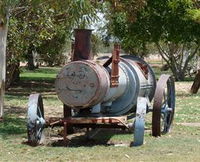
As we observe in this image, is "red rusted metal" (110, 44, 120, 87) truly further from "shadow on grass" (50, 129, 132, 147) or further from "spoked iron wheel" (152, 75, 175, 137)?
"shadow on grass" (50, 129, 132, 147)

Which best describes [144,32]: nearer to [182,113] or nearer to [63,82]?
[182,113]

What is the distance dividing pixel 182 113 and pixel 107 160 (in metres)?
7.61

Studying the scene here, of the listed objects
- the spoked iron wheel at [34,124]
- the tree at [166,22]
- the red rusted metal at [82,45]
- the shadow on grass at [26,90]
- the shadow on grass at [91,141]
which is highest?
the tree at [166,22]

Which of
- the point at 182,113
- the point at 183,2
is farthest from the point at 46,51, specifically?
the point at 182,113

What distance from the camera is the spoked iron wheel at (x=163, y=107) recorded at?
33.8 ft

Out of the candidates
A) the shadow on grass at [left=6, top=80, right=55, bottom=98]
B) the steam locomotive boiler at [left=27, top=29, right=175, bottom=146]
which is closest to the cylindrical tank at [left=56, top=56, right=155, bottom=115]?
the steam locomotive boiler at [left=27, top=29, right=175, bottom=146]

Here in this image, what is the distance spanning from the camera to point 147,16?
23172 mm

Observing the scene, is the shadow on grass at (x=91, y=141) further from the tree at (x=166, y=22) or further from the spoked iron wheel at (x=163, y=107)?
the tree at (x=166, y=22)

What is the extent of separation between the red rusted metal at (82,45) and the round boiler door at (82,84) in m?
0.27

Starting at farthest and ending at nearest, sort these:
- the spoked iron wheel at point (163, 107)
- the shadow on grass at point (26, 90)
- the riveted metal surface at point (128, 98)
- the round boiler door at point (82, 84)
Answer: the shadow on grass at point (26, 90), the riveted metal surface at point (128, 98), the spoked iron wheel at point (163, 107), the round boiler door at point (82, 84)

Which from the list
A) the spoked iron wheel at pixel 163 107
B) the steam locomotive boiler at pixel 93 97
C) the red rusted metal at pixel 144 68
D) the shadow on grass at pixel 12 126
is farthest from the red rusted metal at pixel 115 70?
the shadow on grass at pixel 12 126

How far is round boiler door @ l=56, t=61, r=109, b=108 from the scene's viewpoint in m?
9.40

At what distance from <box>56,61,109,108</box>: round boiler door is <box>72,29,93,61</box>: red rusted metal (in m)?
0.27

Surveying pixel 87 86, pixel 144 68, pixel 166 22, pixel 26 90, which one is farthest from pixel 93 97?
pixel 26 90
